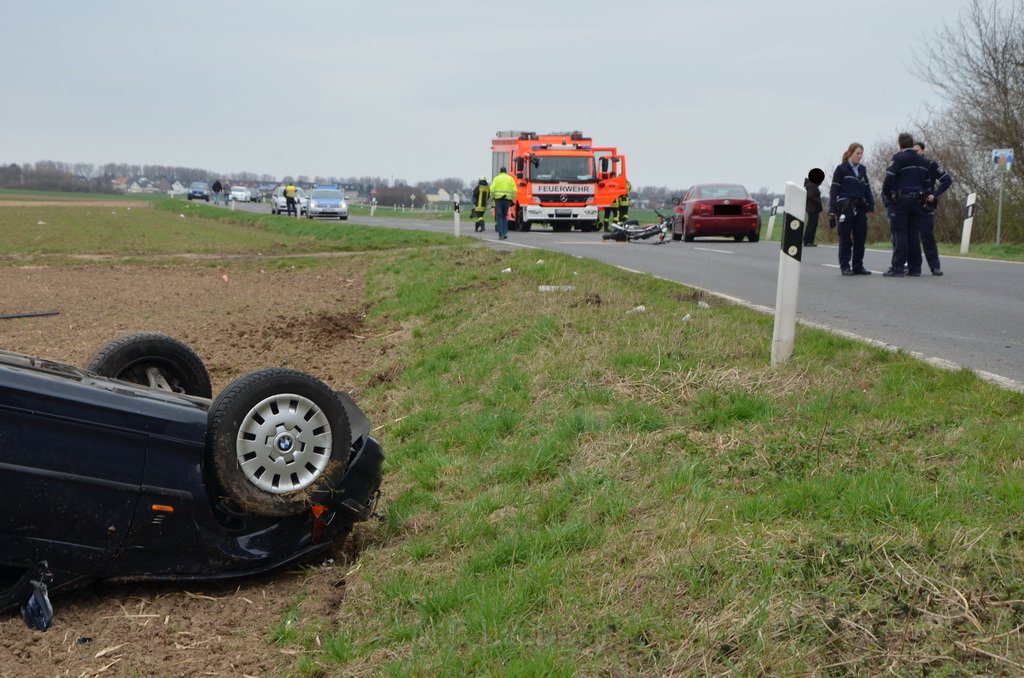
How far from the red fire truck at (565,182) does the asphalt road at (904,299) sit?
13259 millimetres

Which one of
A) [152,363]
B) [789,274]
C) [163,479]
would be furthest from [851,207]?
[163,479]

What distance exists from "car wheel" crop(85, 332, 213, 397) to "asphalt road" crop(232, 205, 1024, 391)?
14.8 feet

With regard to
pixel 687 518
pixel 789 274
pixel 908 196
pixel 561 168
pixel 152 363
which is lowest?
pixel 687 518

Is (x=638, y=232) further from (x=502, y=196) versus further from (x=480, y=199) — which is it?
(x=480, y=199)

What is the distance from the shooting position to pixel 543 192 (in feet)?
108

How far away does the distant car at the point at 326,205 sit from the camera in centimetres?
5062

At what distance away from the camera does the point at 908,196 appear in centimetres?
1441

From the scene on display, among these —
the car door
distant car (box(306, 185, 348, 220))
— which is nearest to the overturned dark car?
the car door

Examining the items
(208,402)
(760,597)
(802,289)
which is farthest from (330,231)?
(760,597)

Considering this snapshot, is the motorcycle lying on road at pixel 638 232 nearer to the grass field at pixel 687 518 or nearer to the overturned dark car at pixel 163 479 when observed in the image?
the grass field at pixel 687 518

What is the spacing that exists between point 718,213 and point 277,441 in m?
23.2

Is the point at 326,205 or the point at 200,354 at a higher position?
the point at 326,205

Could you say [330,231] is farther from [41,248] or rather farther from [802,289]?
[802,289]

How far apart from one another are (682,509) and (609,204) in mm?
29725
